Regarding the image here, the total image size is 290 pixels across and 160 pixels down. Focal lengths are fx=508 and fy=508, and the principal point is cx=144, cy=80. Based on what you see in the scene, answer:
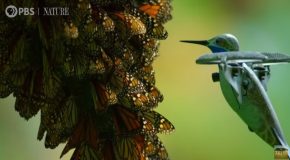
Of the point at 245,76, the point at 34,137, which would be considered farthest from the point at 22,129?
the point at 245,76

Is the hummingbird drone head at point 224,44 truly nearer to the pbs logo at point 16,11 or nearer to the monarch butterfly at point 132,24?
the monarch butterfly at point 132,24

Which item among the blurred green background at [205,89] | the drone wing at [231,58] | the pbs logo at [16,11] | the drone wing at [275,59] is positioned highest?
the pbs logo at [16,11]

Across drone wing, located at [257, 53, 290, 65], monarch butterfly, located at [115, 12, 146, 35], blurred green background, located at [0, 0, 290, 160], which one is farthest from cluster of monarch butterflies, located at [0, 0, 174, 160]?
blurred green background, located at [0, 0, 290, 160]

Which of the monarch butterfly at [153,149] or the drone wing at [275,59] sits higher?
the drone wing at [275,59]

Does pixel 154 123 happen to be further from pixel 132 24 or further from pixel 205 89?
pixel 205 89

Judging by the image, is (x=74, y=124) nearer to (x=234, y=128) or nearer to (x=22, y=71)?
(x=22, y=71)

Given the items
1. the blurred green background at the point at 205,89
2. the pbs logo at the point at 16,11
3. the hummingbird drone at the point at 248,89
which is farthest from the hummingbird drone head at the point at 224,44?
the blurred green background at the point at 205,89

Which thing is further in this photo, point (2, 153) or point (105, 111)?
point (2, 153)
